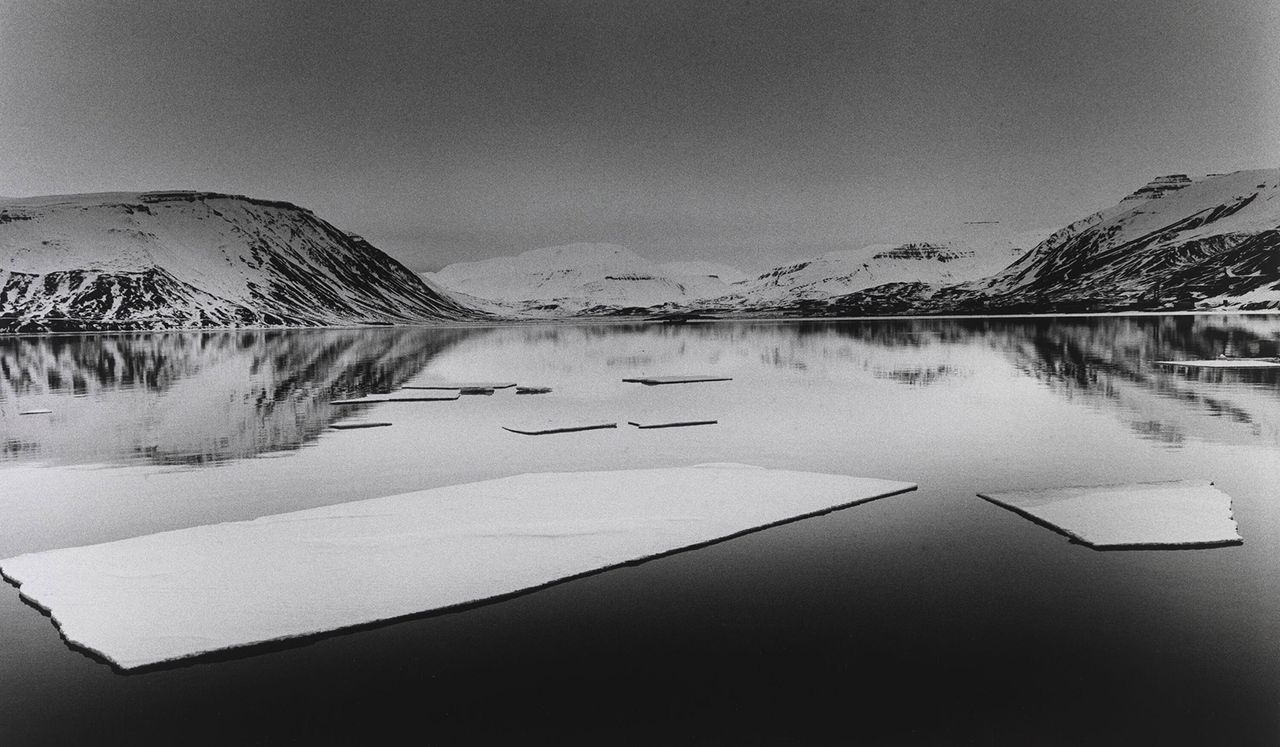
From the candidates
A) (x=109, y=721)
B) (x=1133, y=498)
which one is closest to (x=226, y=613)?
(x=109, y=721)

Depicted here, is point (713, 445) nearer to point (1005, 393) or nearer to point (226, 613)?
point (226, 613)

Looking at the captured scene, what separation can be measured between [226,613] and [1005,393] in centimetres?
2403

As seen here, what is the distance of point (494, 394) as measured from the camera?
2875 centimetres

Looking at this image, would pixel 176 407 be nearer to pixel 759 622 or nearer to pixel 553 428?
pixel 553 428

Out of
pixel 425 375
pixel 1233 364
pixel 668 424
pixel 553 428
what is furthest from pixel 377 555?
pixel 1233 364

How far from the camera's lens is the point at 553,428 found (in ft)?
65.2

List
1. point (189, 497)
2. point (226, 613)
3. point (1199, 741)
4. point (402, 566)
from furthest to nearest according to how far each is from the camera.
A: point (189, 497) < point (402, 566) < point (226, 613) < point (1199, 741)

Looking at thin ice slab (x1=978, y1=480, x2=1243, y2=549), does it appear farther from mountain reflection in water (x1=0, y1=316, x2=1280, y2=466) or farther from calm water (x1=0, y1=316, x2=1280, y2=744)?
mountain reflection in water (x1=0, y1=316, x2=1280, y2=466)

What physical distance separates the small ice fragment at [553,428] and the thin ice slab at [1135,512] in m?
9.50

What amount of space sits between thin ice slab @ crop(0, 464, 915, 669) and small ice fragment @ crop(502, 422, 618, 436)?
19.6 ft

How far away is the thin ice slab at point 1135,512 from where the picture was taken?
392 inches

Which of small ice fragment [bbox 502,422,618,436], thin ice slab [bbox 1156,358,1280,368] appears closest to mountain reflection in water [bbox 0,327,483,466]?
small ice fragment [bbox 502,422,618,436]

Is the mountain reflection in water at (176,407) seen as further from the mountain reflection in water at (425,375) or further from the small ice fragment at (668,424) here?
the small ice fragment at (668,424)

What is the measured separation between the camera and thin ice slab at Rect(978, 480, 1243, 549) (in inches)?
392
